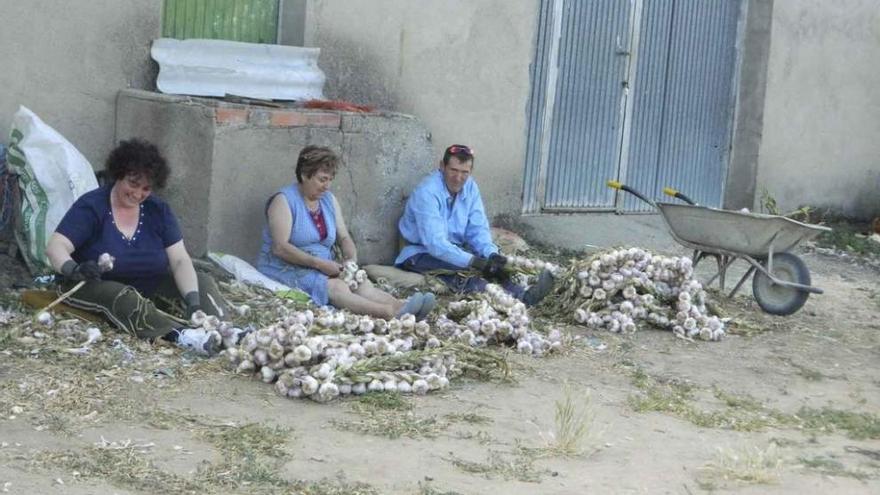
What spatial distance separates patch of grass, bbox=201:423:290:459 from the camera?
5.32 m

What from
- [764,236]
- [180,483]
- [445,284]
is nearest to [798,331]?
[764,236]

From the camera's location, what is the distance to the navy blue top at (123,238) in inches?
275

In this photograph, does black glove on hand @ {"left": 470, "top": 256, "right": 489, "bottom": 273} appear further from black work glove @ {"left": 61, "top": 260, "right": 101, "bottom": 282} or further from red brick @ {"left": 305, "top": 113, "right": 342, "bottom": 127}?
black work glove @ {"left": 61, "top": 260, "right": 101, "bottom": 282}

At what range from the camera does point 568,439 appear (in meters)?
5.61

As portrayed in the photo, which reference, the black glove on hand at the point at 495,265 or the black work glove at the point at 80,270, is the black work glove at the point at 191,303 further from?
the black glove on hand at the point at 495,265

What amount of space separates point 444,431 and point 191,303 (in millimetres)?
1830

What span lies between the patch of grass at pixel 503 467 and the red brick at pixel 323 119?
143 inches

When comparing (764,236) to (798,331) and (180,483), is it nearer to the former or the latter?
(798,331)

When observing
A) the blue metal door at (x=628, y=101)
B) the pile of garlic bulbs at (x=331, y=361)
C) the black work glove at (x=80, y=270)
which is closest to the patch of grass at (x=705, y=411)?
the pile of garlic bulbs at (x=331, y=361)

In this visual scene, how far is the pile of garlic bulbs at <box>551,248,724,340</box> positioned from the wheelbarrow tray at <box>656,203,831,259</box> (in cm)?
54

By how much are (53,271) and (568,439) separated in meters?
3.33

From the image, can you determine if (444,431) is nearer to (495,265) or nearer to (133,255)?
(133,255)

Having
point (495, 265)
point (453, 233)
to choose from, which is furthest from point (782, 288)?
point (453, 233)

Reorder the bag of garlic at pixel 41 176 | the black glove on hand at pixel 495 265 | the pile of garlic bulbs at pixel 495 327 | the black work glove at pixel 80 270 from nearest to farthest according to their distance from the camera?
the black work glove at pixel 80 270, the pile of garlic bulbs at pixel 495 327, the bag of garlic at pixel 41 176, the black glove on hand at pixel 495 265
